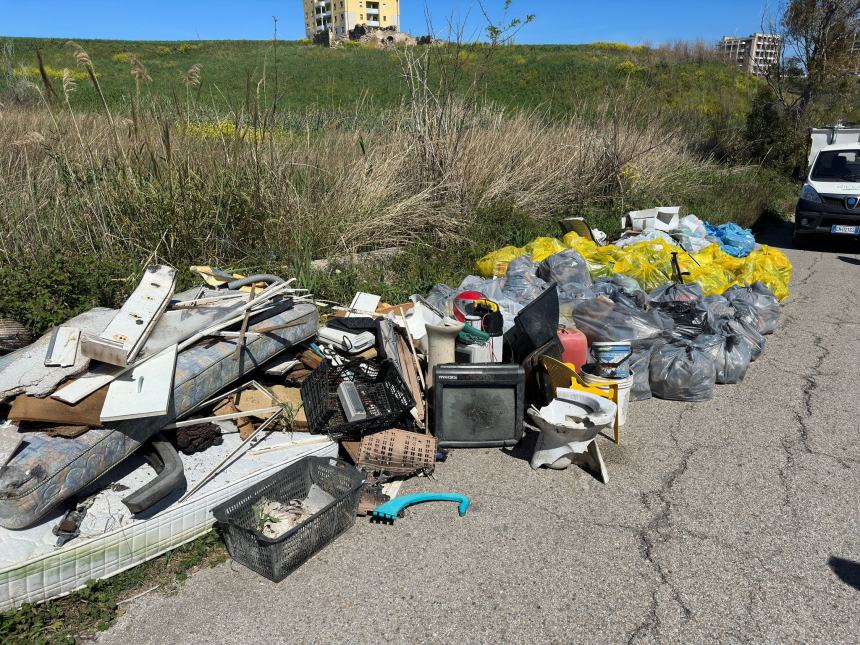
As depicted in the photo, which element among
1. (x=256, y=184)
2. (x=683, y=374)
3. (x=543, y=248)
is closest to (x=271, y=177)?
(x=256, y=184)

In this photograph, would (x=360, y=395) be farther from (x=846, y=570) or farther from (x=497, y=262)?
(x=497, y=262)

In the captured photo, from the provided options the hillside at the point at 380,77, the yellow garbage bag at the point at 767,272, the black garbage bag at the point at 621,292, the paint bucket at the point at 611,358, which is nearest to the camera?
the paint bucket at the point at 611,358

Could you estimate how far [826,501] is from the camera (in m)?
3.58

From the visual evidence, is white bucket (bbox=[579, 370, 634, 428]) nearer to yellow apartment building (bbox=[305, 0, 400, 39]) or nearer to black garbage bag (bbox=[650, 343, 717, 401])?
black garbage bag (bbox=[650, 343, 717, 401])

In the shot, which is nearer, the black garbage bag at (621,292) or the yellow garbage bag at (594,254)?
the black garbage bag at (621,292)

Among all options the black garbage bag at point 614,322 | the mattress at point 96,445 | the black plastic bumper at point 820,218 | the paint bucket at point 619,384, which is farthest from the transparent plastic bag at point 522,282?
the black plastic bumper at point 820,218

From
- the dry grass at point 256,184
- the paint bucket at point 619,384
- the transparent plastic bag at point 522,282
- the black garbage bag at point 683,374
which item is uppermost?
the dry grass at point 256,184

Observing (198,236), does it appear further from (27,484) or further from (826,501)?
(826,501)

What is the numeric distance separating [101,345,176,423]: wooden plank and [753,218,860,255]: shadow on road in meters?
10.4

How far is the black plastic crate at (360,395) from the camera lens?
3.80 meters

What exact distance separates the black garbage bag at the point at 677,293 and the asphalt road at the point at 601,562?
67.7 inches

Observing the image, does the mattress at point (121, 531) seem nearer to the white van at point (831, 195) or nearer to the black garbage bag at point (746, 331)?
the black garbage bag at point (746, 331)

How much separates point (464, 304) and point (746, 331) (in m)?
2.69

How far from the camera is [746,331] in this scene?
564 centimetres
